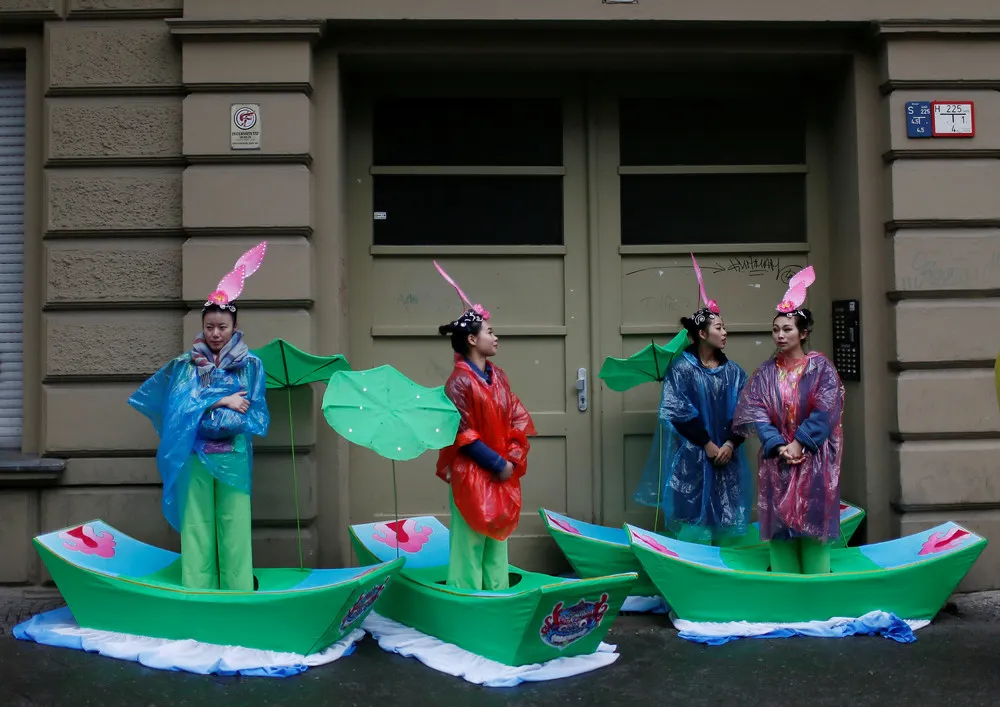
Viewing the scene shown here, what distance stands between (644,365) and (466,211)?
5.10 ft

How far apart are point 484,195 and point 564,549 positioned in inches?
91.9

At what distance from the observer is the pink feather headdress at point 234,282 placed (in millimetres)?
4547

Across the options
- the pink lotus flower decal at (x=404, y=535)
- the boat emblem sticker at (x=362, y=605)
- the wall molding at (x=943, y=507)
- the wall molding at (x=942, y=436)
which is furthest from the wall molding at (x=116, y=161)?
the wall molding at (x=943, y=507)

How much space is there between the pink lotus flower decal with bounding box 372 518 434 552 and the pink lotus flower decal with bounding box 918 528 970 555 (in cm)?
275

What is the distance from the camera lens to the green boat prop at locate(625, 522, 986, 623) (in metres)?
4.55

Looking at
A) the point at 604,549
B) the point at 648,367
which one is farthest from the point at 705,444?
the point at 604,549

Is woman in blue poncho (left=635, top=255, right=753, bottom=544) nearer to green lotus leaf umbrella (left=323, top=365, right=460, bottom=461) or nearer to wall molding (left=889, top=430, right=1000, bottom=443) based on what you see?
wall molding (left=889, top=430, right=1000, bottom=443)

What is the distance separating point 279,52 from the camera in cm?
535

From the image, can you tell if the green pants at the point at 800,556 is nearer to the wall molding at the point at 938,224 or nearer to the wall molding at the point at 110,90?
the wall molding at the point at 938,224

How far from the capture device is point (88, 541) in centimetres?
469

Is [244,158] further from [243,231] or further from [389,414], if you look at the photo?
[389,414]

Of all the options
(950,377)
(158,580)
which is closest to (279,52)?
(158,580)

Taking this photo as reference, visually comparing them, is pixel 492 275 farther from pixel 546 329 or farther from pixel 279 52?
pixel 279 52

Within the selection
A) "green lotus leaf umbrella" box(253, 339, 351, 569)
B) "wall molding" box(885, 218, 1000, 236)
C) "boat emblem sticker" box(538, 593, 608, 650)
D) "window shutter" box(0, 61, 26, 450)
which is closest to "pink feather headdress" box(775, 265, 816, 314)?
"wall molding" box(885, 218, 1000, 236)
